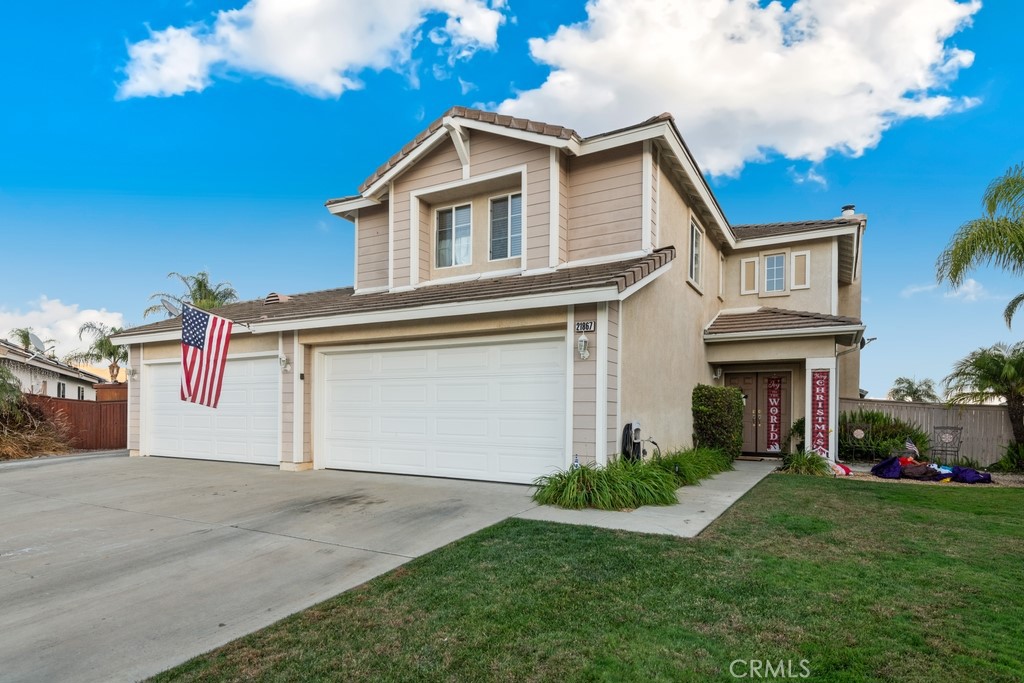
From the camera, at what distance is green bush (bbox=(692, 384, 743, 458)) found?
1165 centimetres

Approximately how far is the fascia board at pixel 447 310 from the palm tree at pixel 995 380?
410 inches

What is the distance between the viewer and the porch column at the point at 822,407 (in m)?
11.5

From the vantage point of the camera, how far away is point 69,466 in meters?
10.8

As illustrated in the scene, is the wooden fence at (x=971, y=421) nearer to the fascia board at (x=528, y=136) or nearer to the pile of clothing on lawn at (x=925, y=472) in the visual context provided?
Result: the pile of clothing on lawn at (x=925, y=472)

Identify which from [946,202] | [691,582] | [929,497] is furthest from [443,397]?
[946,202]

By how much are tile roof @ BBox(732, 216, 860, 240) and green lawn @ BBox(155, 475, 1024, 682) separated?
9.74m

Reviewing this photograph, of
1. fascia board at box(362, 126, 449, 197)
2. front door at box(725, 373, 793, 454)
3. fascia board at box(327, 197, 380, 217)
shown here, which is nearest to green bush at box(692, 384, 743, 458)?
front door at box(725, 373, 793, 454)

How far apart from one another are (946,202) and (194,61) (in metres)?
22.2

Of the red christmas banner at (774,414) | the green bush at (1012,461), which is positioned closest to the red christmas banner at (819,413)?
the red christmas banner at (774,414)

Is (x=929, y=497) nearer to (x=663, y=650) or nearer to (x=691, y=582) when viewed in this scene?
(x=691, y=582)

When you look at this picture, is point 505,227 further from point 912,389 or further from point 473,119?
point 912,389

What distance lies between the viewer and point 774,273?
14.4m

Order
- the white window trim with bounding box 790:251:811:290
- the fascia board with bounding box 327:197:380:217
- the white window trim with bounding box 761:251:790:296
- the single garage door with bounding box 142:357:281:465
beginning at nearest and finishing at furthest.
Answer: the single garage door with bounding box 142:357:281:465 → the fascia board with bounding box 327:197:380:217 → the white window trim with bounding box 790:251:811:290 → the white window trim with bounding box 761:251:790:296

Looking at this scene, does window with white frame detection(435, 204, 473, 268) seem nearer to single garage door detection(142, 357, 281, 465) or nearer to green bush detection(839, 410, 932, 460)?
single garage door detection(142, 357, 281, 465)
